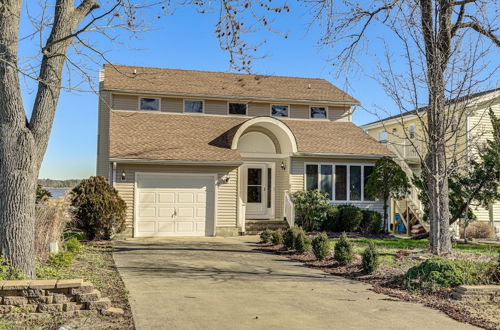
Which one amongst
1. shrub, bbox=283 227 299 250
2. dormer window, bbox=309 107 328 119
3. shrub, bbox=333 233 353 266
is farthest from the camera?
dormer window, bbox=309 107 328 119

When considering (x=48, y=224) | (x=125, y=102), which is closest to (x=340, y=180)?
(x=125, y=102)

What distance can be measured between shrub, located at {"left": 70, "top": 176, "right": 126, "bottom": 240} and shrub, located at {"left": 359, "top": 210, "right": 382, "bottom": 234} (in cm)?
932

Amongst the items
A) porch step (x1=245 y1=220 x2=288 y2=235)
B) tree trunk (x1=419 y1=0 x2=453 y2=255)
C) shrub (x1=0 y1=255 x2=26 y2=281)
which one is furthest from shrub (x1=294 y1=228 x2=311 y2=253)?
shrub (x1=0 y1=255 x2=26 y2=281)

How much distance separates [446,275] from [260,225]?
10.9 m

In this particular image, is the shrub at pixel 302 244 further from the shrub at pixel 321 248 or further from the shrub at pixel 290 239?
the shrub at pixel 321 248

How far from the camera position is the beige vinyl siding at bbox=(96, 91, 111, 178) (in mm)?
20219

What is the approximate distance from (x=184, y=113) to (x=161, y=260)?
10364mm

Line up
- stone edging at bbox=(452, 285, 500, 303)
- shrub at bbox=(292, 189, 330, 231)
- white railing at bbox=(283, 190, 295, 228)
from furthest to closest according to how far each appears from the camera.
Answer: shrub at bbox=(292, 189, 330, 231), white railing at bbox=(283, 190, 295, 228), stone edging at bbox=(452, 285, 500, 303)

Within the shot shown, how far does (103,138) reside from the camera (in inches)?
819

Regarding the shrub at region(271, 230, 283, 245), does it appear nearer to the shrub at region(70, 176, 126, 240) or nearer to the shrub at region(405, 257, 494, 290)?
the shrub at region(70, 176, 126, 240)

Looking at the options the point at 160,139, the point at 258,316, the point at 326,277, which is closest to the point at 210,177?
the point at 160,139

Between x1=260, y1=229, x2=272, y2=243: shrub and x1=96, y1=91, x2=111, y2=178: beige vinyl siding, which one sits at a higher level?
x1=96, y1=91, x2=111, y2=178: beige vinyl siding

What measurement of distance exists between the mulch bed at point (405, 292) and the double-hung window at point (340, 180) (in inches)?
293

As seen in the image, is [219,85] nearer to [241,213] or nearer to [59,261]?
[241,213]
